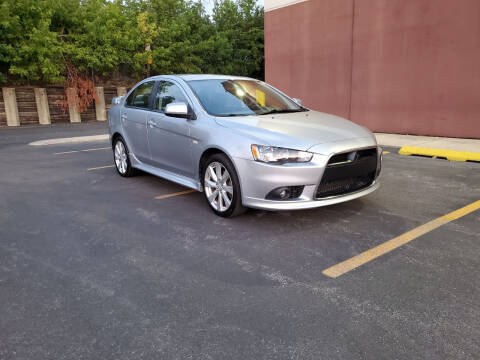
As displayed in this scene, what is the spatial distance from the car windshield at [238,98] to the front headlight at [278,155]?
101cm

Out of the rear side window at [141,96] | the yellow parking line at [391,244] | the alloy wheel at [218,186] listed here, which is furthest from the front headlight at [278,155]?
the rear side window at [141,96]

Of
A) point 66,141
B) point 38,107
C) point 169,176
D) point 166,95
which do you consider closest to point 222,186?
point 169,176

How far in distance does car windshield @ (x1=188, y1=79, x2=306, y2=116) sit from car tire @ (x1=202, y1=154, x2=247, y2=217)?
0.70 metres

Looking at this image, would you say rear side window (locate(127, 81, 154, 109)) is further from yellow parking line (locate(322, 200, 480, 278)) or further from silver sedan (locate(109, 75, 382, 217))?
yellow parking line (locate(322, 200, 480, 278))

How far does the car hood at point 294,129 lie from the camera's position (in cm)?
425

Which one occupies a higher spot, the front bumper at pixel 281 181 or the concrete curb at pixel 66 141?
the front bumper at pixel 281 181

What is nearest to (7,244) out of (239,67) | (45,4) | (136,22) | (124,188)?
(124,188)

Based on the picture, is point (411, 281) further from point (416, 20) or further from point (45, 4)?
point (45, 4)

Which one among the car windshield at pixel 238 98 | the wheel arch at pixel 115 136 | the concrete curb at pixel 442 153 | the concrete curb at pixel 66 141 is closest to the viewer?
the car windshield at pixel 238 98

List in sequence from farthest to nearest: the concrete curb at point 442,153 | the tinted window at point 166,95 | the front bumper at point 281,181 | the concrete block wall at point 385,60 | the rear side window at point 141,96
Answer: the concrete block wall at point 385,60 < the concrete curb at point 442,153 < the rear side window at point 141,96 < the tinted window at point 166,95 < the front bumper at point 281,181

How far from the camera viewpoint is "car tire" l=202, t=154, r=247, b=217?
451cm

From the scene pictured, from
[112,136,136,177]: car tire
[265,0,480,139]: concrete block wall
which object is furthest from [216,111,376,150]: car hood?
[265,0,480,139]: concrete block wall

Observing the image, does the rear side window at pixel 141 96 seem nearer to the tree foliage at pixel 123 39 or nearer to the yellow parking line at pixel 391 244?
the yellow parking line at pixel 391 244

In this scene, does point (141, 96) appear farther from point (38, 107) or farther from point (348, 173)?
point (38, 107)
